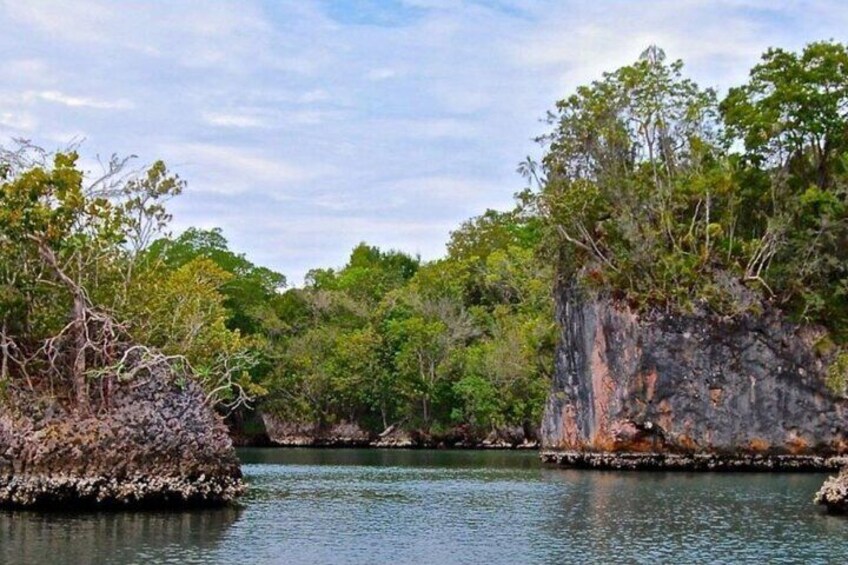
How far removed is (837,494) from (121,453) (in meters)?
20.5

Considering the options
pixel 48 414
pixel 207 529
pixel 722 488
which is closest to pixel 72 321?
pixel 48 414

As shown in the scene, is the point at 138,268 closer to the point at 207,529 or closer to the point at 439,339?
the point at 207,529

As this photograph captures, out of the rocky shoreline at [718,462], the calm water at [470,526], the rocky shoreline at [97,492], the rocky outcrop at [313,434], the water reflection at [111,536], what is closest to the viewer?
the water reflection at [111,536]

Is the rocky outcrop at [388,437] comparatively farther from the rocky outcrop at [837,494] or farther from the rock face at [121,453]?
the rock face at [121,453]

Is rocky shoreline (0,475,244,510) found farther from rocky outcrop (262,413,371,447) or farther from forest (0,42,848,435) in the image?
rocky outcrop (262,413,371,447)

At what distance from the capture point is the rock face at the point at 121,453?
32.4m

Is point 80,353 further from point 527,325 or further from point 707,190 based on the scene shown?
point 527,325

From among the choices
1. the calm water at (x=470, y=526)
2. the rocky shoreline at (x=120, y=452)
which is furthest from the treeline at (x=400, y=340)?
the rocky shoreline at (x=120, y=452)

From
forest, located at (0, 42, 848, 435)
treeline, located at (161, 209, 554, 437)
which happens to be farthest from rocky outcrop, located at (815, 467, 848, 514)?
treeline, located at (161, 209, 554, 437)

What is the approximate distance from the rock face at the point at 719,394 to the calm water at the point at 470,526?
5886 millimetres

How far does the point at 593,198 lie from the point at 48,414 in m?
31.2

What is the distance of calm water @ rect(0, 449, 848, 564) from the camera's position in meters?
25.2

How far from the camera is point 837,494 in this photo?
1278 inches

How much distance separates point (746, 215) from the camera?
5756 cm
